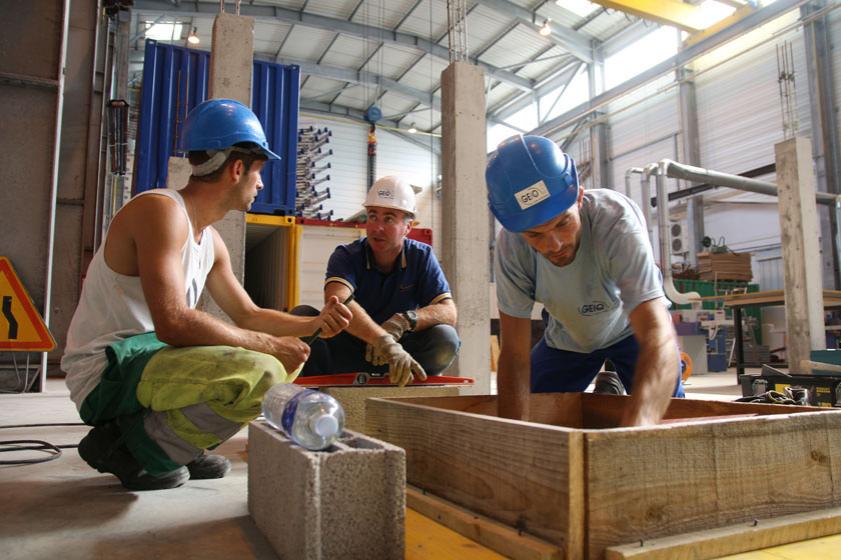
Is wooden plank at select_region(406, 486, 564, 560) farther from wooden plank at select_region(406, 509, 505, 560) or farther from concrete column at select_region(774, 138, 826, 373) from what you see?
concrete column at select_region(774, 138, 826, 373)

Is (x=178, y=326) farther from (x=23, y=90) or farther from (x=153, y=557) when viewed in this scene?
(x=23, y=90)

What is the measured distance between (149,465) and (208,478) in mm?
341

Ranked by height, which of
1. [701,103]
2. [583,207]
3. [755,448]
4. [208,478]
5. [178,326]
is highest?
[701,103]

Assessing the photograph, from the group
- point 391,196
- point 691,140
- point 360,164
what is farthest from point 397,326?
point 360,164

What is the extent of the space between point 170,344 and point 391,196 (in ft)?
5.93

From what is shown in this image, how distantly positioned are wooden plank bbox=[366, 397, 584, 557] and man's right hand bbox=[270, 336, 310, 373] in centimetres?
36

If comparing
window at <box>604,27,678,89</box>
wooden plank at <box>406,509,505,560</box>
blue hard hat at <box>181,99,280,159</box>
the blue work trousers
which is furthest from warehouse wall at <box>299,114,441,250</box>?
wooden plank at <box>406,509,505,560</box>

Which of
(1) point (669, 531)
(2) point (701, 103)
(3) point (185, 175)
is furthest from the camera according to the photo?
(2) point (701, 103)

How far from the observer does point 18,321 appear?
504cm

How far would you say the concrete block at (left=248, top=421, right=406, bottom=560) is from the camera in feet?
4.30

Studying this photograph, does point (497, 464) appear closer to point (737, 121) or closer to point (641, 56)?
point (737, 121)

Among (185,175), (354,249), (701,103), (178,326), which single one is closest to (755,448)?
(178,326)

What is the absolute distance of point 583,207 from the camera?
7.71 feet

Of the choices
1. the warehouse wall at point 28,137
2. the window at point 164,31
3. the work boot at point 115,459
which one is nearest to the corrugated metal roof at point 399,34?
the window at point 164,31
